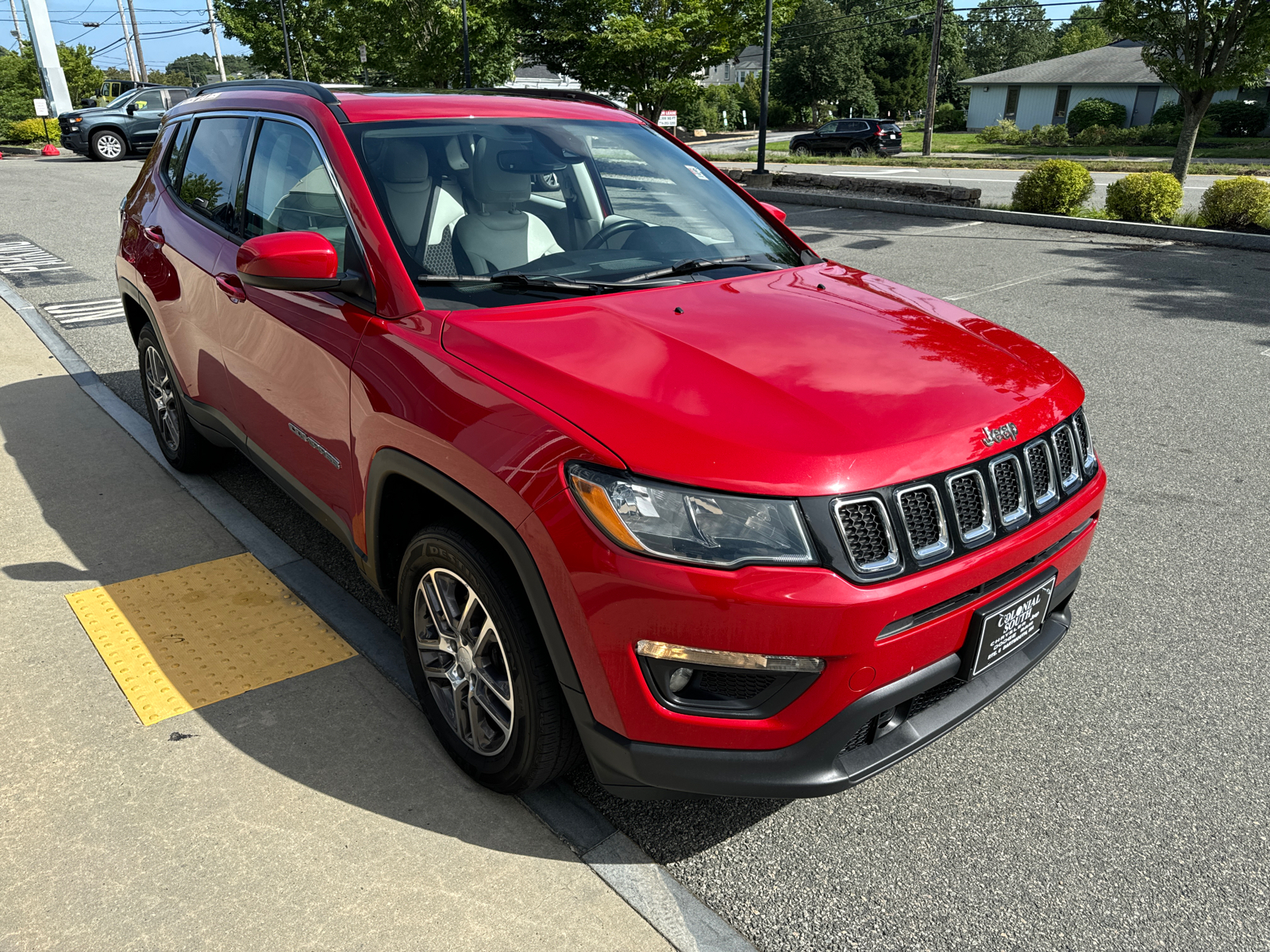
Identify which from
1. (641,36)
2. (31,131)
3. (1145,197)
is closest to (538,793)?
(1145,197)

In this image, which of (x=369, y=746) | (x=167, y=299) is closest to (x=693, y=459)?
(x=369, y=746)

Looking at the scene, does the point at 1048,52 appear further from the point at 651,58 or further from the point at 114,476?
the point at 114,476

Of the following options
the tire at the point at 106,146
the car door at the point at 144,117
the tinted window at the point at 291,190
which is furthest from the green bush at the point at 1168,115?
the tinted window at the point at 291,190

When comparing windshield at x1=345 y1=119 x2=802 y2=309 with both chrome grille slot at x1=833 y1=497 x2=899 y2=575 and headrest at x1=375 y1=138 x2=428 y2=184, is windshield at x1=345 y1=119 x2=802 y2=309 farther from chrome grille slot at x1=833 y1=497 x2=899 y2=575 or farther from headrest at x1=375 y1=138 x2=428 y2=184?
chrome grille slot at x1=833 y1=497 x2=899 y2=575

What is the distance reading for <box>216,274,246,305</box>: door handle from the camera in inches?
137

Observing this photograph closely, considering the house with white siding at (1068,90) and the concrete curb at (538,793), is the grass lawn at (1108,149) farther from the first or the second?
the concrete curb at (538,793)

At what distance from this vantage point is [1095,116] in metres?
43.9

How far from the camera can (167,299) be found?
4238mm

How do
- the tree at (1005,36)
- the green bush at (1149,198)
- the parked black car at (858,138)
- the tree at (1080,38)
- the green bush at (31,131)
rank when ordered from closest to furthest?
the green bush at (1149,198) < the green bush at (31,131) < the parked black car at (858,138) < the tree at (1080,38) < the tree at (1005,36)

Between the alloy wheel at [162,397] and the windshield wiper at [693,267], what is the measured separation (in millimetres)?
2781

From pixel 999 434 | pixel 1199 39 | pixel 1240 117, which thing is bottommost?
pixel 999 434

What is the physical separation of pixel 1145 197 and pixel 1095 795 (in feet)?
38.8

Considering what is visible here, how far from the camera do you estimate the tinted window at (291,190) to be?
2.96 m

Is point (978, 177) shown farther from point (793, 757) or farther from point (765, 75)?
point (793, 757)
